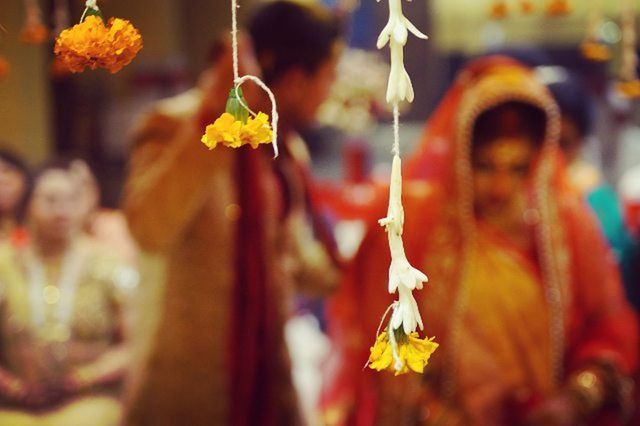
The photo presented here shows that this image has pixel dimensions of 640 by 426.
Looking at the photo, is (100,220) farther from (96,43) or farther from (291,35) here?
(96,43)

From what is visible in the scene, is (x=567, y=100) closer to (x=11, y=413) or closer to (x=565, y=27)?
(x=565, y=27)

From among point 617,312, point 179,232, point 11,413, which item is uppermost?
point 179,232

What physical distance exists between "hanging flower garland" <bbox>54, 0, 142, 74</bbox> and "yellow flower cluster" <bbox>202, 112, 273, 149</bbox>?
0.22 feet

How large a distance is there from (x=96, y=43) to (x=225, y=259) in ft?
3.30

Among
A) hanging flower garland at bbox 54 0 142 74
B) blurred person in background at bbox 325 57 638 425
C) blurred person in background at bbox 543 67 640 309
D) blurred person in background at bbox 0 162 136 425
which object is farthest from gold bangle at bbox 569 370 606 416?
hanging flower garland at bbox 54 0 142 74

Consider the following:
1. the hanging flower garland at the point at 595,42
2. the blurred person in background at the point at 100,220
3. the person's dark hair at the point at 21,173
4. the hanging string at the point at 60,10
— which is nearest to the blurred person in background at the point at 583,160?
the hanging flower garland at the point at 595,42

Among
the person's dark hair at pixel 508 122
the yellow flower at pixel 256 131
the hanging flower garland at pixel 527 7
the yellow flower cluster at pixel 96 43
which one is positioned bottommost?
the person's dark hair at pixel 508 122

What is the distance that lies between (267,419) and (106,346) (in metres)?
0.37

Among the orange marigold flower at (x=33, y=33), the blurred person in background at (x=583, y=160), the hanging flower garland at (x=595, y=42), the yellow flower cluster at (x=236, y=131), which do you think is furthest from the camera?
the blurred person in background at (x=583, y=160)

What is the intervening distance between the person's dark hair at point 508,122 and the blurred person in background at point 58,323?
635mm

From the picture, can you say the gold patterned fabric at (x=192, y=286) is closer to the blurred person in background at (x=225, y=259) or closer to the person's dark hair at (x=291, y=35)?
the blurred person in background at (x=225, y=259)

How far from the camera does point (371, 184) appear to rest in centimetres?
216

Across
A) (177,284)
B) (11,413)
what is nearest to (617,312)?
(177,284)

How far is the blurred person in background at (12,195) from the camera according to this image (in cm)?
180
